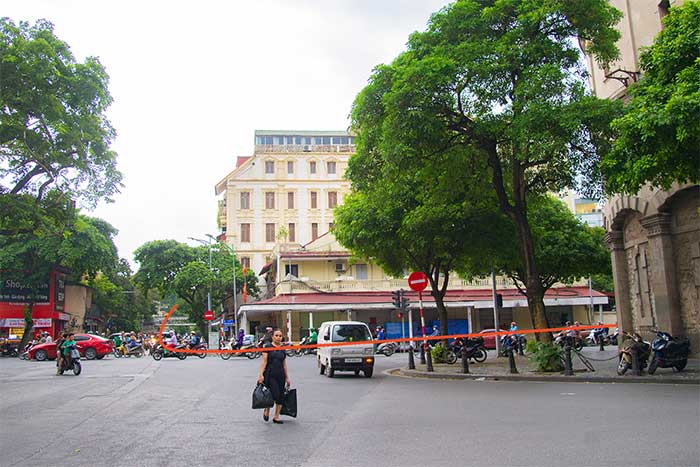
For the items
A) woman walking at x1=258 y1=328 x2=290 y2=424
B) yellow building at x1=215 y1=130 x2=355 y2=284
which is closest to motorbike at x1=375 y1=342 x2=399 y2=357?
woman walking at x1=258 y1=328 x2=290 y2=424

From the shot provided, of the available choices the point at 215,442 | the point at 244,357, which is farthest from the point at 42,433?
the point at 244,357

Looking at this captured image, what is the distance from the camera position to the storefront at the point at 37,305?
47.7 meters

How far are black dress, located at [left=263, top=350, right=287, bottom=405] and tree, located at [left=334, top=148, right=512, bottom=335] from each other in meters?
8.51

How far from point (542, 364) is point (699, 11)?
955cm

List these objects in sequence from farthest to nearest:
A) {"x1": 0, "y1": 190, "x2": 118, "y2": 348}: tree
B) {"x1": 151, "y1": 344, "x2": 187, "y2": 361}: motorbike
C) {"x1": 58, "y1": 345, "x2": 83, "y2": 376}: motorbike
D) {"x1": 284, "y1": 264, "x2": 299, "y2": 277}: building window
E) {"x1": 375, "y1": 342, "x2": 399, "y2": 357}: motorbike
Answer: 1. {"x1": 284, "y1": 264, "x2": 299, "y2": 277}: building window
2. {"x1": 0, "y1": 190, "x2": 118, "y2": 348}: tree
3. {"x1": 375, "y1": 342, "x2": 399, "y2": 357}: motorbike
4. {"x1": 151, "y1": 344, "x2": 187, "y2": 361}: motorbike
5. {"x1": 58, "y1": 345, "x2": 83, "y2": 376}: motorbike

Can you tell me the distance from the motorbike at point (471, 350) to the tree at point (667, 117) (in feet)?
37.3

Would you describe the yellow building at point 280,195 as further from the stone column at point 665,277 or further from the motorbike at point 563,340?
the stone column at point 665,277

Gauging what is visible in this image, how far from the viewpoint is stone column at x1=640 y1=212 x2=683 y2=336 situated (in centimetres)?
1947

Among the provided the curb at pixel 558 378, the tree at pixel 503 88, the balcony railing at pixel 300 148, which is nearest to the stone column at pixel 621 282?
the tree at pixel 503 88

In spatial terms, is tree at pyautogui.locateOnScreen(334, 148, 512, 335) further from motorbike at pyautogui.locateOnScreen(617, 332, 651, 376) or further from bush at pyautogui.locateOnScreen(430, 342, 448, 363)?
motorbike at pyautogui.locateOnScreen(617, 332, 651, 376)

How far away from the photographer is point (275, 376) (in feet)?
34.6

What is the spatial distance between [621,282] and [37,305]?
44.1m

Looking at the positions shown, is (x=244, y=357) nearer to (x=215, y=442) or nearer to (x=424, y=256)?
(x=424, y=256)

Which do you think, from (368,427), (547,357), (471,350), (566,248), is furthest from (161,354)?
Result: (368,427)
